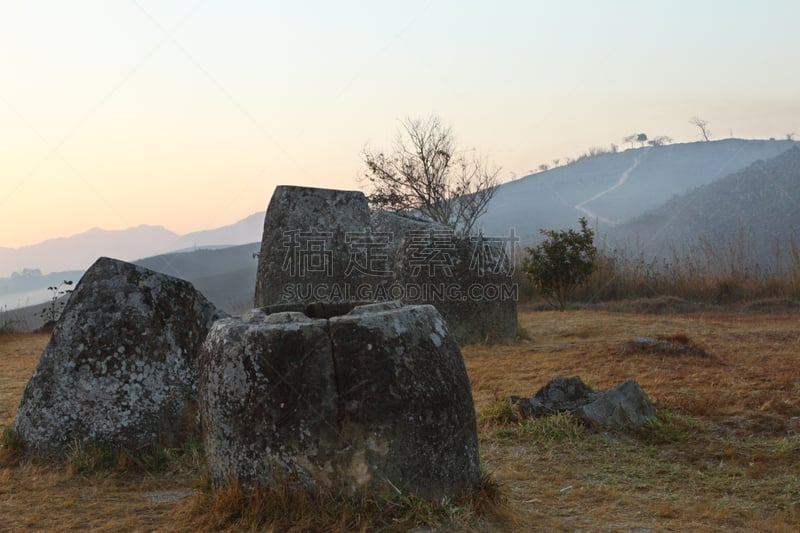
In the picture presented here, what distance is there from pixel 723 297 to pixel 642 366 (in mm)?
9910

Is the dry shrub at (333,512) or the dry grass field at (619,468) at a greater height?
the dry shrub at (333,512)

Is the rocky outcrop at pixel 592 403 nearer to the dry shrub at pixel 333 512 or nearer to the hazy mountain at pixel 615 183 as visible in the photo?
the dry shrub at pixel 333 512

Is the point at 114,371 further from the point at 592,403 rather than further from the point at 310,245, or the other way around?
the point at 310,245

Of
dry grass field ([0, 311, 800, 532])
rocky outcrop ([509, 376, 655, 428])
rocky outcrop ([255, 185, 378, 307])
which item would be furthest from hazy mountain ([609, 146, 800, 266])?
rocky outcrop ([509, 376, 655, 428])

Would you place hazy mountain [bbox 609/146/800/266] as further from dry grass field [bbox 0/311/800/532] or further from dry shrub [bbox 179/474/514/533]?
dry shrub [bbox 179/474/514/533]

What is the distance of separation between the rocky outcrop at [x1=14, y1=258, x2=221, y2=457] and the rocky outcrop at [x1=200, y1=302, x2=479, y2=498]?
5.18 ft

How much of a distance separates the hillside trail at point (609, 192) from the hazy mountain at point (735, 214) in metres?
7.24

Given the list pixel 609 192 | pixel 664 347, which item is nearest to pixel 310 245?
pixel 664 347

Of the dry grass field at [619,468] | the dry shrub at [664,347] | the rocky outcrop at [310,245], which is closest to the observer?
the dry grass field at [619,468]

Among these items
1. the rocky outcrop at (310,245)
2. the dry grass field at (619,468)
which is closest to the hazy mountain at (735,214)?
the rocky outcrop at (310,245)

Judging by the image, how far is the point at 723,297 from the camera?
1700 centimetres

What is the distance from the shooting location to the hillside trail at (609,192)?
58237 millimetres

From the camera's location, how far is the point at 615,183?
3034 inches

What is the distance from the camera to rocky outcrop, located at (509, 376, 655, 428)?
576 centimetres
